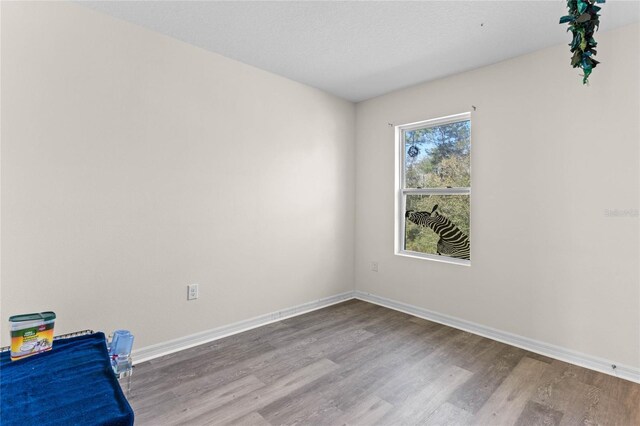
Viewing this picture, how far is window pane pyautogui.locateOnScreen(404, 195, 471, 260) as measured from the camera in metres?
3.26

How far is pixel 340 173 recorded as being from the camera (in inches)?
159

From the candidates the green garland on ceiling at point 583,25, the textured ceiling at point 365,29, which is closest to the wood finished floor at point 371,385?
the green garland on ceiling at point 583,25

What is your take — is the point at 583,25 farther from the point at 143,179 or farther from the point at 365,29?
the point at 143,179

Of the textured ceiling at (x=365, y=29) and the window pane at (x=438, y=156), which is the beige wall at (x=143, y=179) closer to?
the textured ceiling at (x=365, y=29)

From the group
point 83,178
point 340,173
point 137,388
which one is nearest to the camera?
point 137,388

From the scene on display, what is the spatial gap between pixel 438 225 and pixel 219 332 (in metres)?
2.38

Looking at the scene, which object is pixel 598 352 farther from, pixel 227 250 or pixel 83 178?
pixel 83 178

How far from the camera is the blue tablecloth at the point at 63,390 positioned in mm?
1133

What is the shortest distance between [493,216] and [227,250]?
2.41 meters

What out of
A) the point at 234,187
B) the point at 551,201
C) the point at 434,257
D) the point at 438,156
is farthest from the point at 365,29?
the point at 434,257

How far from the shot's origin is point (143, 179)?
8.15 ft

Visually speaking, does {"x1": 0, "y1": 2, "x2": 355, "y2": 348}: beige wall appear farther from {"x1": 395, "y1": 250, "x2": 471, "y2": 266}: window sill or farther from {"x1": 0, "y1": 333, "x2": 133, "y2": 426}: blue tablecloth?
{"x1": 395, "y1": 250, "x2": 471, "y2": 266}: window sill

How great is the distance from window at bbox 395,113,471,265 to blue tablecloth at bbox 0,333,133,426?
9.71 ft

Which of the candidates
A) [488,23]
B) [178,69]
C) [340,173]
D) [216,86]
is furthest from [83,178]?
[488,23]
